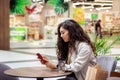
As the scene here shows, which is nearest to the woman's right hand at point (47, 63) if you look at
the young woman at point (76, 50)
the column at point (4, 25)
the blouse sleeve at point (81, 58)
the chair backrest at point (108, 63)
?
the young woman at point (76, 50)

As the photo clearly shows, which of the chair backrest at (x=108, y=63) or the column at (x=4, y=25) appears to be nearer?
the chair backrest at (x=108, y=63)

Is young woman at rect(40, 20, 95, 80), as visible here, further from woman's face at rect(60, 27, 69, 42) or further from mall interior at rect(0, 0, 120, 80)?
mall interior at rect(0, 0, 120, 80)

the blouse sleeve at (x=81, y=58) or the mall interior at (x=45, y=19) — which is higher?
the blouse sleeve at (x=81, y=58)

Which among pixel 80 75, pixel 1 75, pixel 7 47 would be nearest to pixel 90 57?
pixel 80 75

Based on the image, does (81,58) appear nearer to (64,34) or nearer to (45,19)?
(64,34)

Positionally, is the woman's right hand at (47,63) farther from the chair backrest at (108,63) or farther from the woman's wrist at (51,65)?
the chair backrest at (108,63)

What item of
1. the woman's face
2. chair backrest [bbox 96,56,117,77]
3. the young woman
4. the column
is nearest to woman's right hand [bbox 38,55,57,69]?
the young woman

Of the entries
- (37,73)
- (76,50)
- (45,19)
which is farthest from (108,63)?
(45,19)

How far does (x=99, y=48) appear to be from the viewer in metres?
4.87

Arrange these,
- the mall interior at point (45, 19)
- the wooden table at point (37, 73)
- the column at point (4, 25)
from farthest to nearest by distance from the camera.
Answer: the mall interior at point (45, 19)
the column at point (4, 25)
the wooden table at point (37, 73)

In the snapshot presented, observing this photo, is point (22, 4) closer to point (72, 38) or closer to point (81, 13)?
point (81, 13)

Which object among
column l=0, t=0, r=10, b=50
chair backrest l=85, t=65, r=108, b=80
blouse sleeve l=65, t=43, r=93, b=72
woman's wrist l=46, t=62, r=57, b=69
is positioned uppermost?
chair backrest l=85, t=65, r=108, b=80

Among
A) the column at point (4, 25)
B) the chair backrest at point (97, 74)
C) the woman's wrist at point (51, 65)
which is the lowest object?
the column at point (4, 25)

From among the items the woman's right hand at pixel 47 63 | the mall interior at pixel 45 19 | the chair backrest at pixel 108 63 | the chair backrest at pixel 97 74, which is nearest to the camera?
the chair backrest at pixel 97 74
